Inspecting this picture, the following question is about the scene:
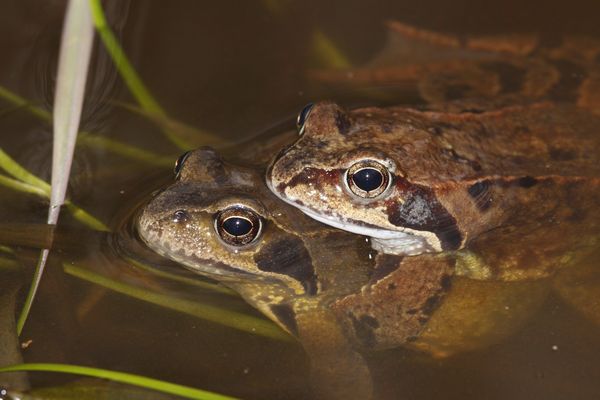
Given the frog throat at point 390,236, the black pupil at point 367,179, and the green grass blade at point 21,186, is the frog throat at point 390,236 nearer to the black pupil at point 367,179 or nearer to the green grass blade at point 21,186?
the black pupil at point 367,179

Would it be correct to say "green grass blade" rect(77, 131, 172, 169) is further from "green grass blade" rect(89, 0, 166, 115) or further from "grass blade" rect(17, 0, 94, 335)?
"grass blade" rect(17, 0, 94, 335)

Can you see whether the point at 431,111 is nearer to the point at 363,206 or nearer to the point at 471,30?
Result: the point at 363,206

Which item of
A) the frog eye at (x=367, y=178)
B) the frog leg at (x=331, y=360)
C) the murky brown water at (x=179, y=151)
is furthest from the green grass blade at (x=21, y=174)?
the frog eye at (x=367, y=178)

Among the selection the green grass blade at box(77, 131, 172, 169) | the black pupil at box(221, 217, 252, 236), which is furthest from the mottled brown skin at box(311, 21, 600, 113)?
the black pupil at box(221, 217, 252, 236)

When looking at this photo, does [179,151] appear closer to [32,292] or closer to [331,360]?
[32,292]

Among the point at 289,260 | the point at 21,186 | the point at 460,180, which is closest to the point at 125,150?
the point at 21,186

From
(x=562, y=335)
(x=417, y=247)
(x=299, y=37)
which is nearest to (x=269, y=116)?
(x=299, y=37)
